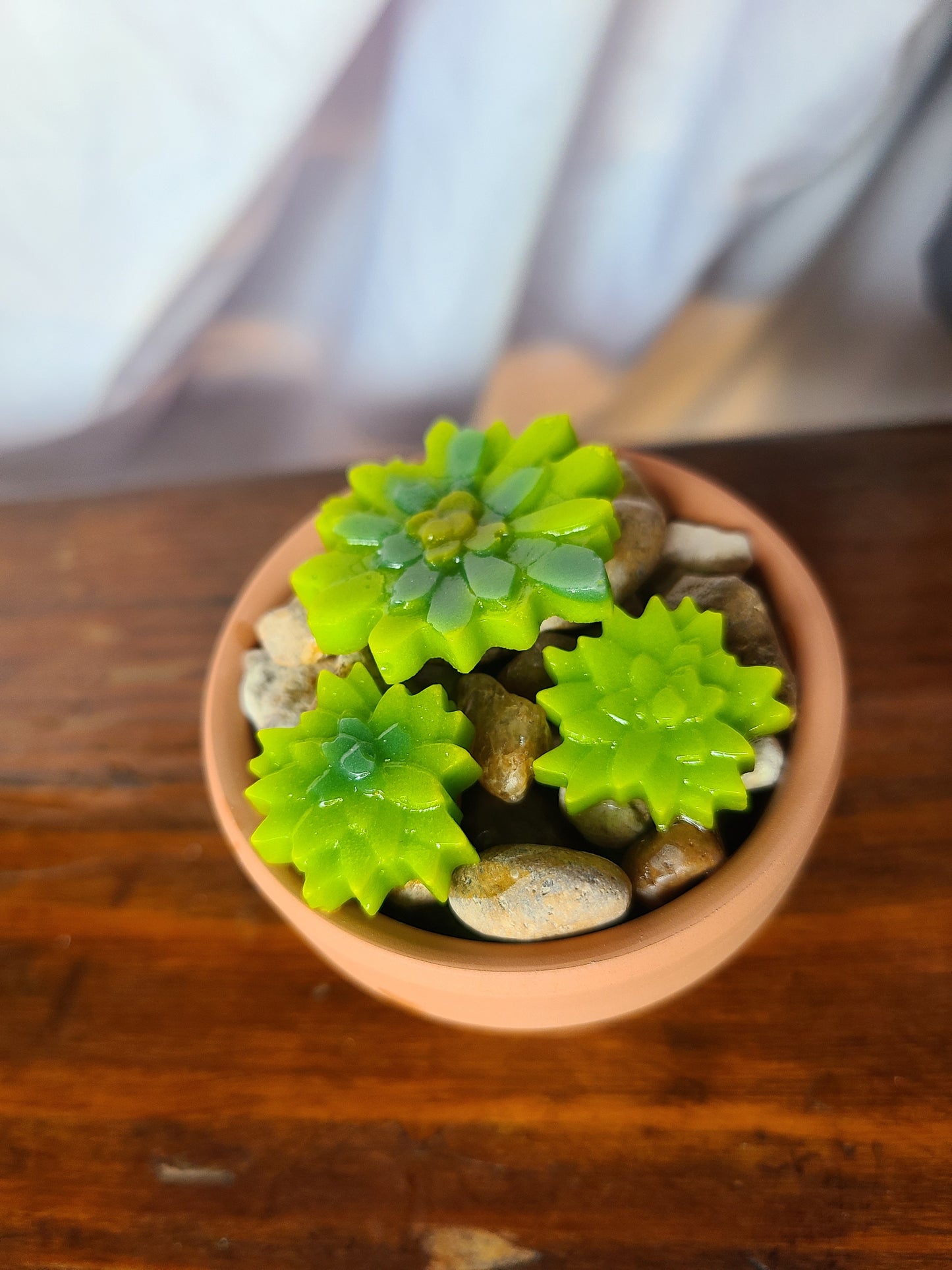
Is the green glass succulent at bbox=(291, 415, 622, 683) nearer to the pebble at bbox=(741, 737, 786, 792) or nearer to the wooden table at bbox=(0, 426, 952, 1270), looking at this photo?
the pebble at bbox=(741, 737, 786, 792)

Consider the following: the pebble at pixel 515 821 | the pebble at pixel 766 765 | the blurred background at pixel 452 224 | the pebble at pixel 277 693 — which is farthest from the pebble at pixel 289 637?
the blurred background at pixel 452 224

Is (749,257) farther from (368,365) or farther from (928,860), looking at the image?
(928,860)

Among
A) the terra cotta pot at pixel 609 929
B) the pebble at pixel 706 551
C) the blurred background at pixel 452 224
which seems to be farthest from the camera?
the blurred background at pixel 452 224

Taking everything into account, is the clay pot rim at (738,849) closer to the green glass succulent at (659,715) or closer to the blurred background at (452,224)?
the green glass succulent at (659,715)

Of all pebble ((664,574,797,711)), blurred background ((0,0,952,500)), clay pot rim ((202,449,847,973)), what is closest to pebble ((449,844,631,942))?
clay pot rim ((202,449,847,973))

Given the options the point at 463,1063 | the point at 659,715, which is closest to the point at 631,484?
the point at 659,715

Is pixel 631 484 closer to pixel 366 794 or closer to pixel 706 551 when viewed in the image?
pixel 706 551

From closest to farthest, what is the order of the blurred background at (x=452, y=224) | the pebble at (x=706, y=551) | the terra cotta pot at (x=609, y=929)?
the terra cotta pot at (x=609, y=929)
the pebble at (x=706, y=551)
the blurred background at (x=452, y=224)
